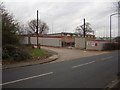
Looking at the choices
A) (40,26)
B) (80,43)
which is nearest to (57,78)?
(80,43)

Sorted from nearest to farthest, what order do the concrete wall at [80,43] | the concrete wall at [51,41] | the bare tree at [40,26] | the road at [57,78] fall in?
the road at [57,78], the concrete wall at [80,43], the concrete wall at [51,41], the bare tree at [40,26]

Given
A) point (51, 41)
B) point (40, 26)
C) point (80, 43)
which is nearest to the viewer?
point (80, 43)

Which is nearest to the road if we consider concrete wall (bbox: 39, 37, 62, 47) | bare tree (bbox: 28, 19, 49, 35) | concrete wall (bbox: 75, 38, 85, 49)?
concrete wall (bbox: 75, 38, 85, 49)

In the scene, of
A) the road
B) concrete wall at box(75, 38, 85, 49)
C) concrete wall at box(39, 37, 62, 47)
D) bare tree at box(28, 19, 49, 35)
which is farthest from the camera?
bare tree at box(28, 19, 49, 35)

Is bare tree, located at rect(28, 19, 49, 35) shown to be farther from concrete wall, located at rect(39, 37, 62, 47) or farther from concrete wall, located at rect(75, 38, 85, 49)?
concrete wall, located at rect(75, 38, 85, 49)

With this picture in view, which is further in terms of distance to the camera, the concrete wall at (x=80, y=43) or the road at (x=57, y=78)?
the concrete wall at (x=80, y=43)

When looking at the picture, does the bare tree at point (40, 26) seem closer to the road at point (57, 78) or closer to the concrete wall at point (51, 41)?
A: the concrete wall at point (51, 41)

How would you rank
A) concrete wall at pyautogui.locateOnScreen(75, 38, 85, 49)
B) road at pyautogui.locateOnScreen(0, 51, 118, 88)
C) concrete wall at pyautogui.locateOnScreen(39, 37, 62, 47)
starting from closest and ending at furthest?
road at pyautogui.locateOnScreen(0, 51, 118, 88) → concrete wall at pyautogui.locateOnScreen(75, 38, 85, 49) → concrete wall at pyautogui.locateOnScreen(39, 37, 62, 47)

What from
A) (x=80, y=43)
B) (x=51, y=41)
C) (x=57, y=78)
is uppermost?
(x=51, y=41)

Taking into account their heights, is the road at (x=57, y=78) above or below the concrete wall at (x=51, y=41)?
below

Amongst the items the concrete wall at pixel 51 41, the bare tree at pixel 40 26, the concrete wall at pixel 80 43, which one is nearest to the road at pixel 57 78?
the concrete wall at pixel 80 43

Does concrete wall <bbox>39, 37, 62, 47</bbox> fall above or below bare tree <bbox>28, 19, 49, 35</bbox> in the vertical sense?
below

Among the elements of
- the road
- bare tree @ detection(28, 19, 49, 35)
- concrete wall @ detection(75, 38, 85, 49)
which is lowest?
the road

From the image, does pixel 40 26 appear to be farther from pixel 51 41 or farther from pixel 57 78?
pixel 57 78
